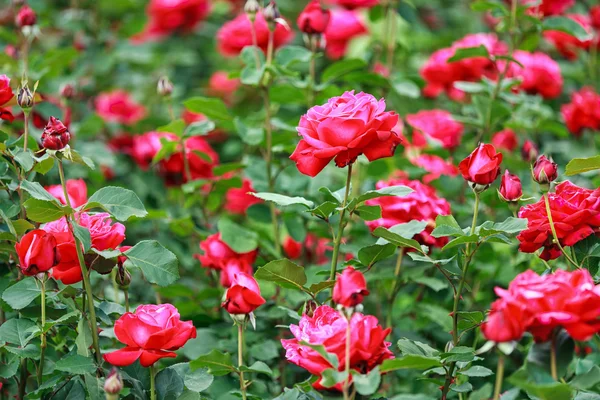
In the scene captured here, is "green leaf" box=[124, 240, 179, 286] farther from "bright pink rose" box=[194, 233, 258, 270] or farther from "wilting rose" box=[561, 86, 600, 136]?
"wilting rose" box=[561, 86, 600, 136]

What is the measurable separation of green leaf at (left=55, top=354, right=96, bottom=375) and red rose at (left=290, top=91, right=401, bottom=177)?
0.54 m

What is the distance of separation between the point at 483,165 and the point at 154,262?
0.66 metres

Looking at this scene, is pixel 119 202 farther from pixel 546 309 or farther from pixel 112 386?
pixel 546 309

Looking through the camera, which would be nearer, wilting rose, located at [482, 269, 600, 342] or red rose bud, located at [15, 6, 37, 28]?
wilting rose, located at [482, 269, 600, 342]

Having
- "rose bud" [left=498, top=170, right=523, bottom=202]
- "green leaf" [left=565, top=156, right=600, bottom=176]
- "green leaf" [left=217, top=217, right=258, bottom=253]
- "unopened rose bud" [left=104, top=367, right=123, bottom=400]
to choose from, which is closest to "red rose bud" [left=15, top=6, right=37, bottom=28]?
"green leaf" [left=217, top=217, right=258, bottom=253]

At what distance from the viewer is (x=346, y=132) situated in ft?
4.62

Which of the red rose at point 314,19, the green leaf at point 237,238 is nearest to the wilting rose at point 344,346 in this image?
the green leaf at point 237,238

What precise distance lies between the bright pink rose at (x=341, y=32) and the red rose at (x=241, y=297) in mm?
2178

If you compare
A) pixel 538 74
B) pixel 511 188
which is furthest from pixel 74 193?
pixel 538 74

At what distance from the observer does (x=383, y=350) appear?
128cm

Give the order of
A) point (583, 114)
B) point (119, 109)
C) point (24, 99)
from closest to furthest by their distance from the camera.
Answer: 1. point (24, 99)
2. point (583, 114)
3. point (119, 109)

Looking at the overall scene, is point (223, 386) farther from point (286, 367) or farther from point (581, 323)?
point (581, 323)

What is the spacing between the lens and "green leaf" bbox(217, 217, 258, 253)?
1946 millimetres

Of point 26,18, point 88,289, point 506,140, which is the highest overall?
point 26,18
